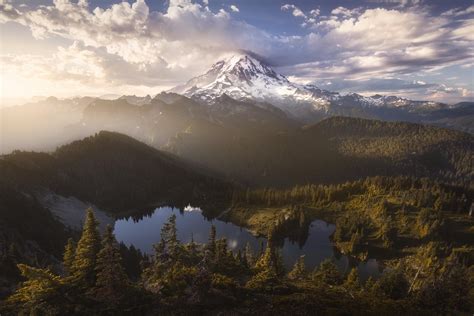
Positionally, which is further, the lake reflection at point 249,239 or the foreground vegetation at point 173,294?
the lake reflection at point 249,239

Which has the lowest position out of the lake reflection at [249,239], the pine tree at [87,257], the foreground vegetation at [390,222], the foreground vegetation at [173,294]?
the lake reflection at [249,239]

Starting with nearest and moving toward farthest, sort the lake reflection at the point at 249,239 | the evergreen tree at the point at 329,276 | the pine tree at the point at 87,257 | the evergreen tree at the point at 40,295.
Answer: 1. the evergreen tree at the point at 40,295
2. the pine tree at the point at 87,257
3. the evergreen tree at the point at 329,276
4. the lake reflection at the point at 249,239

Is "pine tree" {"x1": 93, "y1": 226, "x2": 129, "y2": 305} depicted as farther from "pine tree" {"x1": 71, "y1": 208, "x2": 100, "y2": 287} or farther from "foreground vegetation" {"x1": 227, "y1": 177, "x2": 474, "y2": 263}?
"foreground vegetation" {"x1": 227, "y1": 177, "x2": 474, "y2": 263}

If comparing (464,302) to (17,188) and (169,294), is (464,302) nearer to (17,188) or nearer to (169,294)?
(169,294)

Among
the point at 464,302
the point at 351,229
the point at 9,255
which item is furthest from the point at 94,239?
the point at 351,229

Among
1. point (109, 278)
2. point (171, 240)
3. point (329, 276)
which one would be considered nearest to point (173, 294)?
point (109, 278)

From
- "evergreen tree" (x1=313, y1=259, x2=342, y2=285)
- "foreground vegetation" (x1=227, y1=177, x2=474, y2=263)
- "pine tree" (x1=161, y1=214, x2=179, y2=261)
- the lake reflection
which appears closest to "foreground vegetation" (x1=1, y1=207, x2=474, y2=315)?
"pine tree" (x1=161, y1=214, x2=179, y2=261)

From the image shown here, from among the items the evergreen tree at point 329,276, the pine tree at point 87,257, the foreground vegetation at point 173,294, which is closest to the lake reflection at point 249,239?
the evergreen tree at point 329,276

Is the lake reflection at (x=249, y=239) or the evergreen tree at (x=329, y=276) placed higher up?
the evergreen tree at (x=329, y=276)

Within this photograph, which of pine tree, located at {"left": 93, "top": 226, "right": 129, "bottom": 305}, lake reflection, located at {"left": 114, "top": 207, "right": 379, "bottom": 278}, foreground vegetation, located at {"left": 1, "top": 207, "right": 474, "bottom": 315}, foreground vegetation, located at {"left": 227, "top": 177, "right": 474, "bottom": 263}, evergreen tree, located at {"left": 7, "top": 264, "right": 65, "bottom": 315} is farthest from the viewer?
foreground vegetation, located at {"left": 227, "top": 177, "right": 474, "bottom": 263}

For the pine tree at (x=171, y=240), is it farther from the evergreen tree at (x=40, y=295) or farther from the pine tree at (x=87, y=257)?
the evergreen tree at (x=40, y=295)
